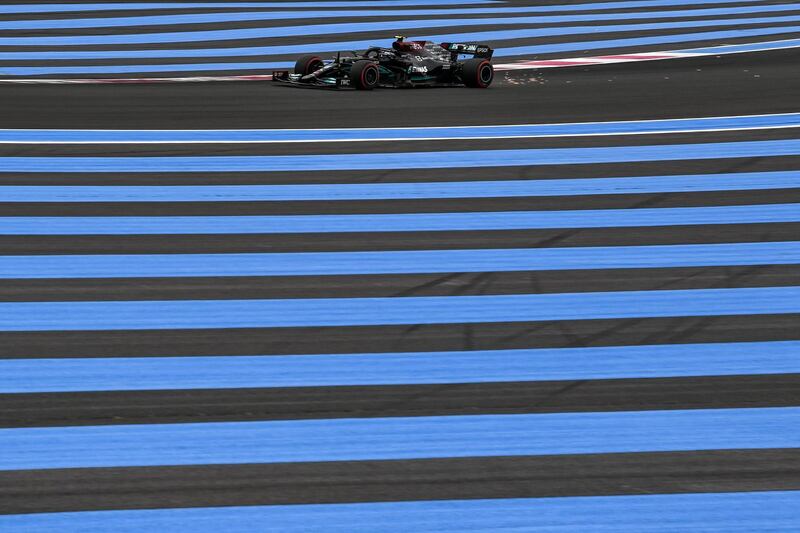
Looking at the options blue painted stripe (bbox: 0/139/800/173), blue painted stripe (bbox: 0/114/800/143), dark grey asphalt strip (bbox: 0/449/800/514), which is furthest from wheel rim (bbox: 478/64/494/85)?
dark grey asphalt strip (bbox: 0/449/800/514)

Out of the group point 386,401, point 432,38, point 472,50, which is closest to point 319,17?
point 432,38

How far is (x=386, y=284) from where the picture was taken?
526 cm

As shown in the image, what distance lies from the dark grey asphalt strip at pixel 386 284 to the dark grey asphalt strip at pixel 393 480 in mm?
1685

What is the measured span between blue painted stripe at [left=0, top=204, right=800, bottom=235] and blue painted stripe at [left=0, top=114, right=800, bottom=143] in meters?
2.11

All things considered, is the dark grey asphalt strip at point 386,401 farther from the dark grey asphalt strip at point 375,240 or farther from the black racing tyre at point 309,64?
the black racing tyre at point 309,64

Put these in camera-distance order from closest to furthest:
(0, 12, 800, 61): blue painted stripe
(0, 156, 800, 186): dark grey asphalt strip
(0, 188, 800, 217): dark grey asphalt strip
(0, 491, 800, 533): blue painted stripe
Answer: (0, 491, 800, 533): blue painted stripe
(0, 188, 800, 217): dark grey asphalt strip
(0, 156, 800, 186): dark grey asphalt strip
(0, 12, 800, 61): blue painted stripe

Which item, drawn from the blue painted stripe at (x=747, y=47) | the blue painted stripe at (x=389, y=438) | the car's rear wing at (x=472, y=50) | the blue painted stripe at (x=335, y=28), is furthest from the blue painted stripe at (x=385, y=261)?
the blue painted stripe at (x=335, y=28)

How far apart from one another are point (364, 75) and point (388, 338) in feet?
22.1

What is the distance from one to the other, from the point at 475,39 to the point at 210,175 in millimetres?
8435

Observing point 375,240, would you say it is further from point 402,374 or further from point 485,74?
point 485,74

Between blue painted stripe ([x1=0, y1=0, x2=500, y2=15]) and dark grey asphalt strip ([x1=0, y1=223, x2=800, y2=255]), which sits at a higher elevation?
blue painted stripe ([x1=0, y1=0, x2=500, y2=15])

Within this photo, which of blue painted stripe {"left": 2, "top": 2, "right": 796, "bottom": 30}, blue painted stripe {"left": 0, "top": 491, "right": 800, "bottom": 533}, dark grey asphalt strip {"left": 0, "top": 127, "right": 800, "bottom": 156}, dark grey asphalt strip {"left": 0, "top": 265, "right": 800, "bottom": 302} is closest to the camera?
blue painted stripe {"left": 0, "top": 491, "right": 800, "bottom": 533}

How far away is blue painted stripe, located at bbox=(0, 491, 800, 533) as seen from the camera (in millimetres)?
3088

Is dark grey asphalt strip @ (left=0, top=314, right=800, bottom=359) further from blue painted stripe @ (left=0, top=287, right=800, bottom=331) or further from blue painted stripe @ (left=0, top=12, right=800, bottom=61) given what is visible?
blue painted stripe @ (left=0, top=12, right=800, bottom=61)
